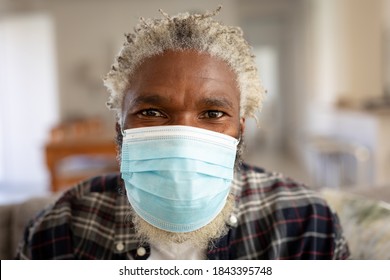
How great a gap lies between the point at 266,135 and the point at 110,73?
7.63 m

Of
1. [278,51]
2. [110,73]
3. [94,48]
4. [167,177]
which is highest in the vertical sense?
[278,51]

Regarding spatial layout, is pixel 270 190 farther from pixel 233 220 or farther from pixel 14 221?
pixel 14 221

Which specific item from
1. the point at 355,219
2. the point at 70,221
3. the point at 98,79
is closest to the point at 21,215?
the point at 70,221

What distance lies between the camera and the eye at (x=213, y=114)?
633 millimetres

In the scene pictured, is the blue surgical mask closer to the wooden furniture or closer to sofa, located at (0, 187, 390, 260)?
sofa, located at (0, 187, 390, 260)

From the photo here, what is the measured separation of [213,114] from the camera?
64 cm

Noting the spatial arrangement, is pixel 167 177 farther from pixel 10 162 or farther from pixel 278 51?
pixel 278 51

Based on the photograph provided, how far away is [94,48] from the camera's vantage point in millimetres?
5551

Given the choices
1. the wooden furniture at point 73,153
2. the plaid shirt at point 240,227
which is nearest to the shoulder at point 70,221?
the plaid shirt at point 240,227

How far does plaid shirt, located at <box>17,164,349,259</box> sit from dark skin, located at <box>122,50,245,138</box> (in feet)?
0.79

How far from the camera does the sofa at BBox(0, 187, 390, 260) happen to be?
38.4 inches

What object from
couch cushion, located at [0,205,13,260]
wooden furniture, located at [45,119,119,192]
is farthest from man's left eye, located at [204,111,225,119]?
wooden furniture, located at [45,119,119,192]
